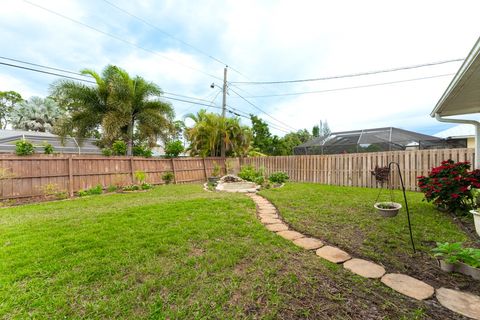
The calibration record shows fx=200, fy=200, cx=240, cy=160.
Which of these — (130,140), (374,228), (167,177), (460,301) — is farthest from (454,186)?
(130,140)

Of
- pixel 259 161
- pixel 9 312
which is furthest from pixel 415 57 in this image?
pixel 9 312

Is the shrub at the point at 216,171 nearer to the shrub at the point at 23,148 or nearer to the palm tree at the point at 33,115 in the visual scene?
the shrub at the point at 23,148

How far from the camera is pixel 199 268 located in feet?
6.21

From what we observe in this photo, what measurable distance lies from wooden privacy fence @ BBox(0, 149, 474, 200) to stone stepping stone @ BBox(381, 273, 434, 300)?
5.63m

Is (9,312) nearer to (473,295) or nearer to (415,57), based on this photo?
(473,295)

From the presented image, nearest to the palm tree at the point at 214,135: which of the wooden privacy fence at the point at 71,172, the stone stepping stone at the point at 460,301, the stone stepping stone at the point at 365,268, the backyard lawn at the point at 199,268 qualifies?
the wooden privacy fence at the point at 71,172

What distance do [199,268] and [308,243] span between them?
134cm

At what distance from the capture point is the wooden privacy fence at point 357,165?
5634 mm

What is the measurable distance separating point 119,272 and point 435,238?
3587 millimetres

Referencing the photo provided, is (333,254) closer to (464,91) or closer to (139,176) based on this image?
(464,91)

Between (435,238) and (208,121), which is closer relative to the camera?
(435,238)

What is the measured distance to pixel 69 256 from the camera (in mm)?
2150

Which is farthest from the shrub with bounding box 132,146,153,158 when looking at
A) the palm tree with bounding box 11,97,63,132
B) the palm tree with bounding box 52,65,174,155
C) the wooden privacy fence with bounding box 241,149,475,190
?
the palm tree with bounding box 11,97,63,132

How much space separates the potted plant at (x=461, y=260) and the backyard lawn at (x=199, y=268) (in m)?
0.15
